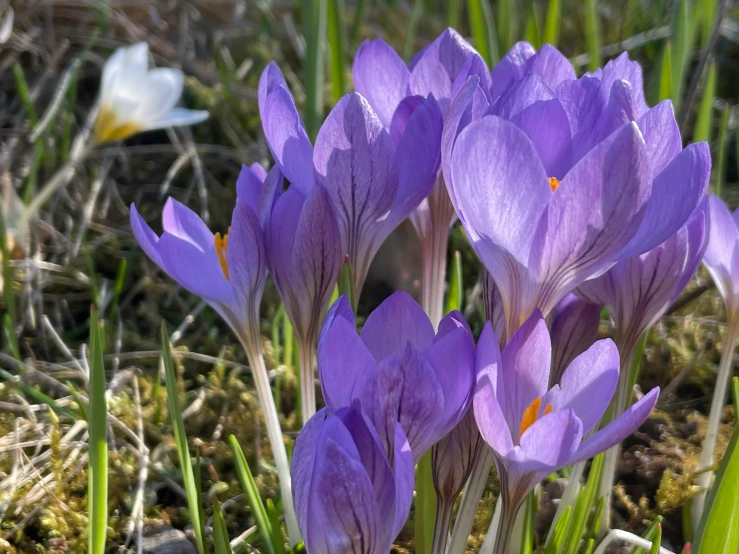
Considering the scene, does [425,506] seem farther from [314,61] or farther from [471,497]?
[314,61]

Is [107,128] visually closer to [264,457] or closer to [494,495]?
[264,457]

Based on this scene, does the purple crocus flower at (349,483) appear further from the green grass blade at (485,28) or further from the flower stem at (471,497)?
the green grass blade at (485,28)

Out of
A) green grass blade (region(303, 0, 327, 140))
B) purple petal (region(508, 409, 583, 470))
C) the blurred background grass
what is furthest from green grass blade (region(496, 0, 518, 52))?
purple petal (region(508, 409, 583, 470))

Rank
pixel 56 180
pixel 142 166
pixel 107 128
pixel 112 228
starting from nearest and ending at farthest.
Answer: pixel 56 180
pixel 107 128
pixel 112 228
pixel 142 166

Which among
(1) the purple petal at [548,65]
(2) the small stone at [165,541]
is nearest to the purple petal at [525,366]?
(1) the purple petal at [548,65]

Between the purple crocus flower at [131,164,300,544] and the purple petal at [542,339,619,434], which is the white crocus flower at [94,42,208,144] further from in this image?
the purple petal at [542,339,619,434]

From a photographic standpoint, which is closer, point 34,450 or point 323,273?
point 323,273

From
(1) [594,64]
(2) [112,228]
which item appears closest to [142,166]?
(2) [112,228]
